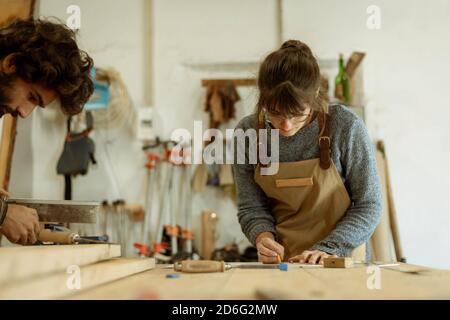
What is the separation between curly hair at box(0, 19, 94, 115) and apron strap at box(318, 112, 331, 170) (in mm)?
892

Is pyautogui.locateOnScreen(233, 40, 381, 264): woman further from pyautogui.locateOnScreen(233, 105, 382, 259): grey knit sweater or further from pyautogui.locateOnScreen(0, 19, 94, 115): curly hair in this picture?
pyautogui.locateOnScreen(0, 19, 94, 115): curly hair

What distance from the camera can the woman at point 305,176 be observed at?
159cm

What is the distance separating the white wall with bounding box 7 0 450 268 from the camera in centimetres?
387

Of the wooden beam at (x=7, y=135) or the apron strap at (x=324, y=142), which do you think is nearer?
the apron strap at (x=324, y=142)

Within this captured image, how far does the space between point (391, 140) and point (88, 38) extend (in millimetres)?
2637

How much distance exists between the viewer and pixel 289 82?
5.03 ft

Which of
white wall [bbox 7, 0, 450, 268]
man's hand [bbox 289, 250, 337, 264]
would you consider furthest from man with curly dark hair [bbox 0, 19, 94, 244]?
white wall [bbox 7, 0, 450, 268]

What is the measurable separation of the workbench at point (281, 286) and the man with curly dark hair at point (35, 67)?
71 centimetres

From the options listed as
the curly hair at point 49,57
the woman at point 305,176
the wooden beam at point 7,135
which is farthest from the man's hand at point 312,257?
the wooden beam at point 7,135

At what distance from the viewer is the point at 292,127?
1.70m

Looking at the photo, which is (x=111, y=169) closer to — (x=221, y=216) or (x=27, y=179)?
(x=27, y=179)

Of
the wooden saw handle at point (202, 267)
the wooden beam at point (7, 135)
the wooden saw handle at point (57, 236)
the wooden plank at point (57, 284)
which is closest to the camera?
the wooden plank at point (57, 284)

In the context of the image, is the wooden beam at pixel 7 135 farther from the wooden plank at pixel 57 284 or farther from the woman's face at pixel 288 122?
the wooden plank at pixel 57 284
